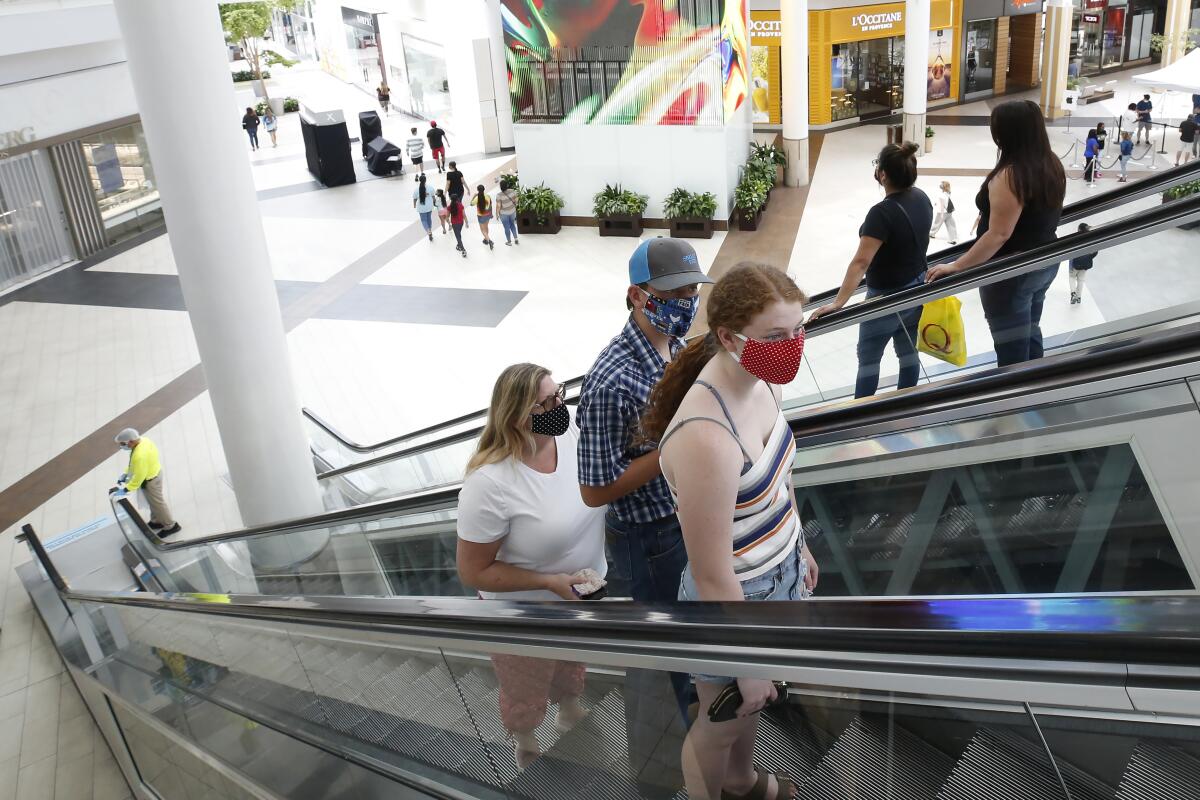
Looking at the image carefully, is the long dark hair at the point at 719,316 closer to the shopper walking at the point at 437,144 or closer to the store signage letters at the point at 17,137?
the store signage letters at the point at 17,137

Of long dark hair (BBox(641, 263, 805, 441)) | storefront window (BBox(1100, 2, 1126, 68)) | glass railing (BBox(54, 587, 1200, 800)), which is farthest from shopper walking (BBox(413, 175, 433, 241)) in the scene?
storefront window (BBox(1100, 2, 1126, 68))

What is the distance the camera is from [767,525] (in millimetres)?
2471

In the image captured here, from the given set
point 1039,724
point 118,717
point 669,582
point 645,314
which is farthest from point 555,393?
point 118,717

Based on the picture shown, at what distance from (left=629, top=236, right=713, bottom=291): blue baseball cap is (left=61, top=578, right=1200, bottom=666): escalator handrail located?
3.45ft

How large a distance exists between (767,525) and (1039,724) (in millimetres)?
992

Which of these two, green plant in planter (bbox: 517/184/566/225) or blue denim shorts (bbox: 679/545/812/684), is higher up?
blue denim shorts (bbox: 679/545/812/684)

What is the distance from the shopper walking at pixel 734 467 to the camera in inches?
83.4

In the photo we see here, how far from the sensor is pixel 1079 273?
4938 mm

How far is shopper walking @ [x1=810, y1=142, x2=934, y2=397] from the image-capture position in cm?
488

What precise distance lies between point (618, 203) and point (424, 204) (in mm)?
3452

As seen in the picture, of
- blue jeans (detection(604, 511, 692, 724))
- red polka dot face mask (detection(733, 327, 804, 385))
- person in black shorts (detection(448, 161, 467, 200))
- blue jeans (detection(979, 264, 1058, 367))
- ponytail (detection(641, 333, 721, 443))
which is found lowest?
person in black shorts (detection(448, 161, 467, 200))

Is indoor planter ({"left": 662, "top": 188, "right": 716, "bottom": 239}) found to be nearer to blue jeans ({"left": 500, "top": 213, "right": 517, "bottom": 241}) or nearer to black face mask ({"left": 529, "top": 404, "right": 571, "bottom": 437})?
blue jeans ({"left": 500, "top": 213, "right": 517, "bottom": 241})

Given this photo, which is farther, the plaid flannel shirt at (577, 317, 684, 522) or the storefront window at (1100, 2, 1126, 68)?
the storefront window at (1100, 2, 1126, 68)

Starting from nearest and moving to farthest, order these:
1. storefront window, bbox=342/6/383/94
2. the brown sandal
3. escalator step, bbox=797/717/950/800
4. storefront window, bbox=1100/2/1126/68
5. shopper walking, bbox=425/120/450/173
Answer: escalator step, bbox=797/717/950/800 < the brown sandal < shopper walking, bbox=425/120/450/173 < storefront window, bbox=1100/2/1126/68 < storefront window, bbox=342/6/383/94
